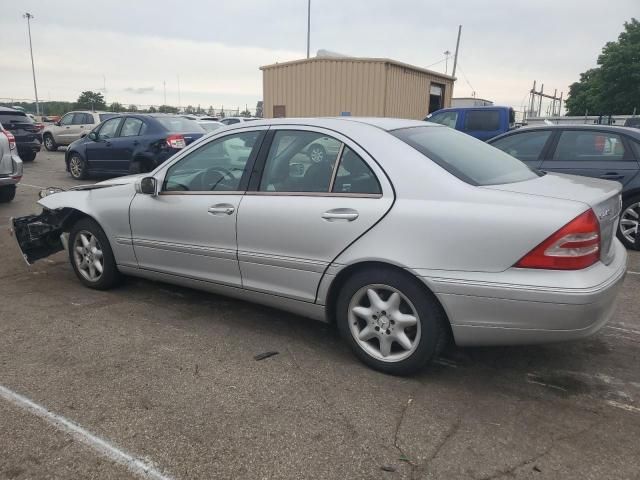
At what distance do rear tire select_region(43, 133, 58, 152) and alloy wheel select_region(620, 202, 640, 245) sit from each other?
20106 millimetres

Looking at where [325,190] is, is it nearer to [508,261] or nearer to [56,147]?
[508,261]

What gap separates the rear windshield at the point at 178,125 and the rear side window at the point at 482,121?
6251mm

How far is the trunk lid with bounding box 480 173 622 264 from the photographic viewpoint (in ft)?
9.05

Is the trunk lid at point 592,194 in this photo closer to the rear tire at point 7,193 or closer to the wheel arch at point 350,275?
the wheel arch at point 350,275

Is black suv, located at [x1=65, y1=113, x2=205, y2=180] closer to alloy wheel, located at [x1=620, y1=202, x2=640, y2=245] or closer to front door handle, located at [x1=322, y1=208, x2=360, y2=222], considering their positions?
alloy wheel, located at [x1=620, y1=202, x2=640, y2=245]

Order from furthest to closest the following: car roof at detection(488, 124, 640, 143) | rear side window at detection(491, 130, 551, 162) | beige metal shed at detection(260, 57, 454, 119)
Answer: beige metal shed at detection(260, 57, 454, 119) < rear side window at detection(491, 130, 551, 162) < car roof at detection(488, 124, 640, 143)

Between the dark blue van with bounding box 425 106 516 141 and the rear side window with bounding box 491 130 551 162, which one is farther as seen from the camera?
the dark blue van with bounding box 425 106 516 141

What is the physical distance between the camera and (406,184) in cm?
293

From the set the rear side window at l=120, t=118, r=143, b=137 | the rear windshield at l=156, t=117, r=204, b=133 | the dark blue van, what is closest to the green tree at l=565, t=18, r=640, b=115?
the dark blue van

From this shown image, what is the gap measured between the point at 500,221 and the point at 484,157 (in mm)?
929

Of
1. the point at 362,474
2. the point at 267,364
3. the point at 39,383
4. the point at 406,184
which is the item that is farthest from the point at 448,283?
the point at 39,383

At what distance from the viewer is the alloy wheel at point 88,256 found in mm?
4512

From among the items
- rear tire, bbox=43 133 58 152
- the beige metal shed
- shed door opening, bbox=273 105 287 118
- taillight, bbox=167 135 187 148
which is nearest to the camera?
taillight, bbox=167 135 187 148

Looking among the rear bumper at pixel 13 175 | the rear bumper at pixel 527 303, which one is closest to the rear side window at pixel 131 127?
the rear bumper at pixel 13 175
